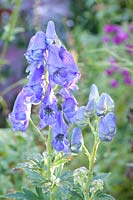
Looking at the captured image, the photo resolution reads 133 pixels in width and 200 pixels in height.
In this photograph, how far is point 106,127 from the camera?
4.95 feet

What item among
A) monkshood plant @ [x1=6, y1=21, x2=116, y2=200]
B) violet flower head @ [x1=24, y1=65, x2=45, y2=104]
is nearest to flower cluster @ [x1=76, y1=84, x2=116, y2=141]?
monkshood plant @ [x1=6, y1=21, x2=116, y2=200]

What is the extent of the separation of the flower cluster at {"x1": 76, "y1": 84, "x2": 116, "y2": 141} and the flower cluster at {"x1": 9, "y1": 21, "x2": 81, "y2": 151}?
1.1 inches

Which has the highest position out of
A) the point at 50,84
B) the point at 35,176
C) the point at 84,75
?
the point at 84,75

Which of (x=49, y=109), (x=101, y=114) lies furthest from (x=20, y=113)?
(x=101, y=114)

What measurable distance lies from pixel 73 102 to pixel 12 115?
0.54 ft

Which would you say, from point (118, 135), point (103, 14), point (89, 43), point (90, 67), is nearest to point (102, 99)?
point (90, 67)

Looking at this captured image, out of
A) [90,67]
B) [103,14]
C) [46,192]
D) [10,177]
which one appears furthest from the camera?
[103,14]

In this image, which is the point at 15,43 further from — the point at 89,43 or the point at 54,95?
the point at 54,95

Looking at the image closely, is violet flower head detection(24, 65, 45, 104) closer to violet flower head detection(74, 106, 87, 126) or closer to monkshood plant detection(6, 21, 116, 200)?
monkshood plant detection(6, 21, 116, 200)

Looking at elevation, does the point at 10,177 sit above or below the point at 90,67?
below

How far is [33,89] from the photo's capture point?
1.51 metres

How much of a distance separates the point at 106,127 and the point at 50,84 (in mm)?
176

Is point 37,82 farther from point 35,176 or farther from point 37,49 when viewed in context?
point 35,176

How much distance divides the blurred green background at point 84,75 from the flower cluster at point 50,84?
31cm
